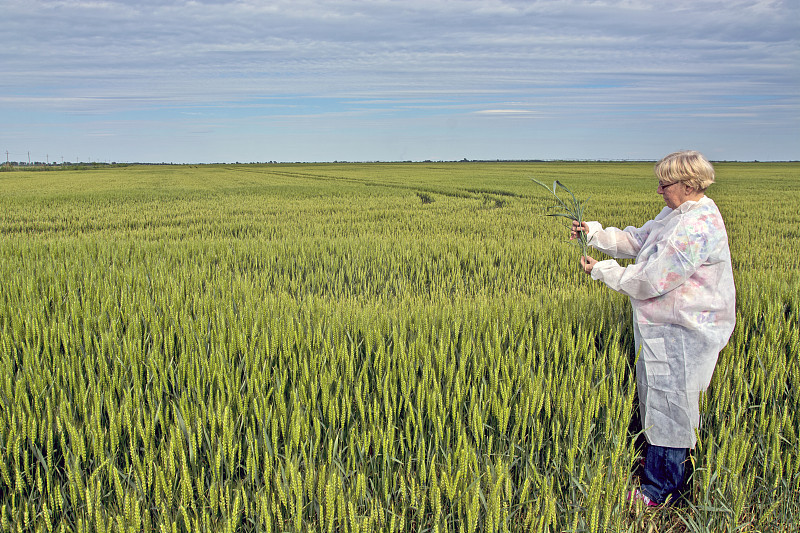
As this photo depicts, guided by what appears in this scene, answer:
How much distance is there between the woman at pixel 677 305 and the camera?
2.04 metres

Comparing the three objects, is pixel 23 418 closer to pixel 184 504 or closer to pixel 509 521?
pixel 184 504

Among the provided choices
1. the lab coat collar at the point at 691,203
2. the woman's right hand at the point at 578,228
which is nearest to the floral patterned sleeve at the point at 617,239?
the woman's right hand at the point at 578,228

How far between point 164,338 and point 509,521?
6.92ft

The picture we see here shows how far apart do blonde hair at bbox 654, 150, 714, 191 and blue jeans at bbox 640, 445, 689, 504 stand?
44.3 inches

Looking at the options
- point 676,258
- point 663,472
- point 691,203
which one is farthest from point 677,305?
point 663,472

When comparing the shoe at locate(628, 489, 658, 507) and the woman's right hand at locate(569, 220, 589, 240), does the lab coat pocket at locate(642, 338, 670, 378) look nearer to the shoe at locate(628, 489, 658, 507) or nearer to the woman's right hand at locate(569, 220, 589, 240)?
the shoe at locate(628, 489, 658, 507)

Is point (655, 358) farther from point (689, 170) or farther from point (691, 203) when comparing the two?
point (689, 170)

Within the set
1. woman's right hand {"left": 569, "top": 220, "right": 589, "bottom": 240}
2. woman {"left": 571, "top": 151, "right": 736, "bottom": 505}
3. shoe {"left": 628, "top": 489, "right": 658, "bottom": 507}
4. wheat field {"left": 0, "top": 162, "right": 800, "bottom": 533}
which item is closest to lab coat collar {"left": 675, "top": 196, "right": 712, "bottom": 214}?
woman {"left": 571, "top": 151, "right": 736, "bottom": 505}

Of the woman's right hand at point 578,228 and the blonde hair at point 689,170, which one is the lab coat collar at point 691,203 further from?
the woman's right hand at point 578,228

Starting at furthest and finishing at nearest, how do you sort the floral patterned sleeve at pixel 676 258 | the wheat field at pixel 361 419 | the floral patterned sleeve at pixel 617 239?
the floral patterned sleeve at pixel 617 239, the floral patterned sleeve at pixel 676 258, the wheat field at pixel 361 419

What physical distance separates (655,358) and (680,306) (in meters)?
0.26

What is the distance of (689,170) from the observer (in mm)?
2070

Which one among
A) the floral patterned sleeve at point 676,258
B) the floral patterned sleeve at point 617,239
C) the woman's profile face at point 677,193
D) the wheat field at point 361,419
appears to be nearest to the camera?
the wheat field at point 361,419

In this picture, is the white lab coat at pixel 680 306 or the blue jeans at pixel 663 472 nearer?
the white lab coat at pixel 680 306
